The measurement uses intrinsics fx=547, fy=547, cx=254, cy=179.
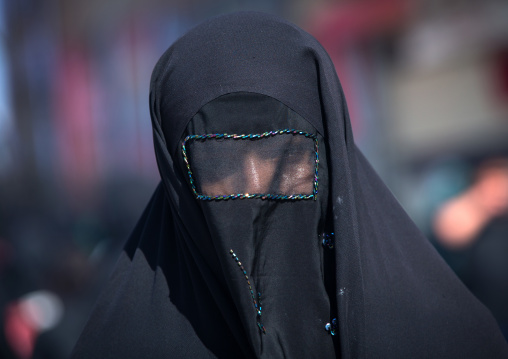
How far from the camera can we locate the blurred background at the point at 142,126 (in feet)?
12.8

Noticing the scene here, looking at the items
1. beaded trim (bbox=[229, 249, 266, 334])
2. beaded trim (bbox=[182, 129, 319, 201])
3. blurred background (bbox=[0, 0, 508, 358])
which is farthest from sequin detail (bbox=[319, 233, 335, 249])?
blurred background (bbox=[0, 0, 508, 358])

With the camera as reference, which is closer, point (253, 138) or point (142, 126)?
point (253, 138)

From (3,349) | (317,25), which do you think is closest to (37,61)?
(317,25)

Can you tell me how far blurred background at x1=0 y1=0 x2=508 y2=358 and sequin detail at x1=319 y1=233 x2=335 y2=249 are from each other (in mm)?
2192

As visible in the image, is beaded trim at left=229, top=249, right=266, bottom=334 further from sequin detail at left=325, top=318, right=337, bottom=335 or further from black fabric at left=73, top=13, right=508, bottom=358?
sequin detail at left=325, top=318, right=337, bottom=335

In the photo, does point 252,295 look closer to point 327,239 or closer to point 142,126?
point 327,239

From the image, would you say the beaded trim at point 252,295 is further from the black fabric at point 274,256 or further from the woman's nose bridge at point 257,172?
the woman's nose bridge at point 257,172

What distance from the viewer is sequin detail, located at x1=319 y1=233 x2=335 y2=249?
1530 millimetres

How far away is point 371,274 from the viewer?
155 cm

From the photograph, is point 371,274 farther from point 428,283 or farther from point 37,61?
point 37,61

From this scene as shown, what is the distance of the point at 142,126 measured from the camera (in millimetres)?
10852

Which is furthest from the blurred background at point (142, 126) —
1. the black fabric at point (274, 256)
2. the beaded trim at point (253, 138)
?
the beaded trim at point (253, 138)

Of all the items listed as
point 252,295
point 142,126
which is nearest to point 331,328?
point 252,295

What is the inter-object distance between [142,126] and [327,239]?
9695mm
